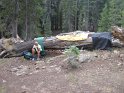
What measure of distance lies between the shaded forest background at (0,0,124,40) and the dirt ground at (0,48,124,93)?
15584 mm

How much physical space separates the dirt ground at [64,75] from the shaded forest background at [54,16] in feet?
51.1

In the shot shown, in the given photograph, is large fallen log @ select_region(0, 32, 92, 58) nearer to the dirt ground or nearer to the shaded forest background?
the dirt ground

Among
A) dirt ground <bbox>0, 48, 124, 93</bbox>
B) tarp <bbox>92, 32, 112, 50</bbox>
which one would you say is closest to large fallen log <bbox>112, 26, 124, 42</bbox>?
tarp <bbox>92, 32, 112, 50</bbox>

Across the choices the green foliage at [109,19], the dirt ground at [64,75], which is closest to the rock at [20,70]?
the dirt ground at [64,75]

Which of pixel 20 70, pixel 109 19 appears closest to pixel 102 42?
pixel 20 70

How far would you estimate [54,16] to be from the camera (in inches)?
2422

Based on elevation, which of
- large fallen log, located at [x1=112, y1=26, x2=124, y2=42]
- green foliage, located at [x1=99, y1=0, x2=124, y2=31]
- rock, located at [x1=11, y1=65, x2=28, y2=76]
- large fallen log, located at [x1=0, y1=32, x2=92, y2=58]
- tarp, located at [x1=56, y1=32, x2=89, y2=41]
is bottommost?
green foliage, located at [x1=99, y1=0, x2=124, y2=31]

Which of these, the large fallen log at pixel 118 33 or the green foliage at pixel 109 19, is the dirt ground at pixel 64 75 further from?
the green foliage at pixel 109 19

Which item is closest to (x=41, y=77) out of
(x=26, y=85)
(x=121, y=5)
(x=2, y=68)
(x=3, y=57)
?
(x=26, y=85)

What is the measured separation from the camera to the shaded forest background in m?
31.4

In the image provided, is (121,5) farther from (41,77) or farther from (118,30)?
(41,77)

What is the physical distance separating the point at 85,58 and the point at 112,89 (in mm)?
2656

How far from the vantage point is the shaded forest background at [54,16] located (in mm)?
31378

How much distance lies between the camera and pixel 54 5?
2394 inches
